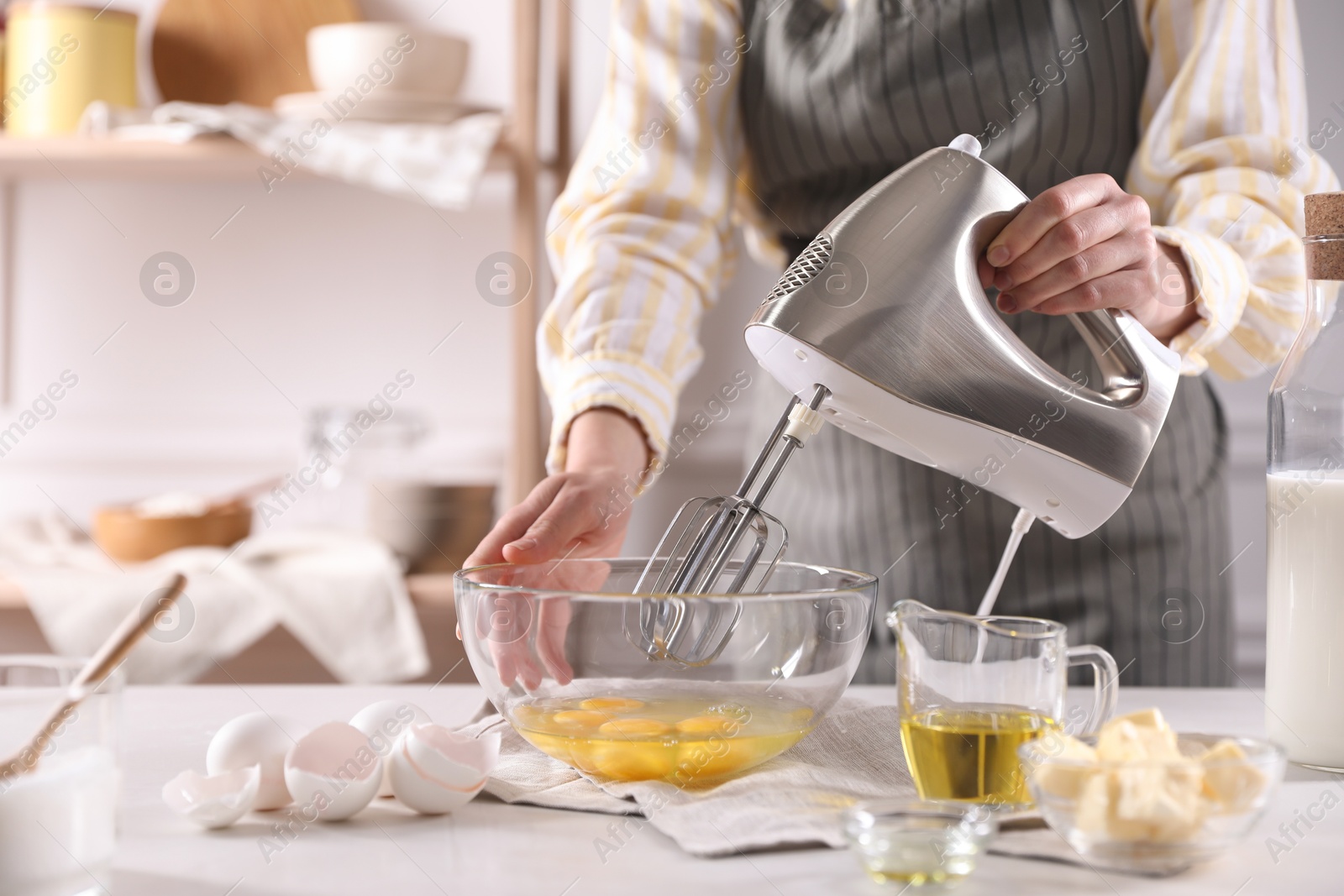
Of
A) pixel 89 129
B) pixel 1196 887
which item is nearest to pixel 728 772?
pixel 1196 887

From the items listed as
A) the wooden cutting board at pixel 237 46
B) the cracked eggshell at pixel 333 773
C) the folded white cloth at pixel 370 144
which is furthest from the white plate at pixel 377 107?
the cracked eggshell at pixel 333 773

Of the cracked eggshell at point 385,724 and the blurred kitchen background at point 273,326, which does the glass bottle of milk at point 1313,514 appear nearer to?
the cracked eggshell at point 385,724

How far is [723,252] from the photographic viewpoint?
37.8 inches

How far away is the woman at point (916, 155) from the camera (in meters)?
0.77

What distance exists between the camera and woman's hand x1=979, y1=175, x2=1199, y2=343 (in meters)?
0.50

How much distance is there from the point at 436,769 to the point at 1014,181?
0.62 metres

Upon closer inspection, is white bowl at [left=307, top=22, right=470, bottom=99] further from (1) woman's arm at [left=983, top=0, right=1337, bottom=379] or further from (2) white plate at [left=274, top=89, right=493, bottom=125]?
(1) woman's arm at [left=983, top=0, right=1337, bottom=379]

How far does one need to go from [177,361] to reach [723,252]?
937mm

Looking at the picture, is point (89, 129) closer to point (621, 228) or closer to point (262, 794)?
point (621, 228)

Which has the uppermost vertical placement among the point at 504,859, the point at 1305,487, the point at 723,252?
the point at 723,252

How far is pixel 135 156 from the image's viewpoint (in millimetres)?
1368

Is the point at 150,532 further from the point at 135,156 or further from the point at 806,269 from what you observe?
the point at 806,269

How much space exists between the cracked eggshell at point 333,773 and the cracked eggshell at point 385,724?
2cm

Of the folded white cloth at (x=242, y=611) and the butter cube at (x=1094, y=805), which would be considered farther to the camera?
the folded white cloth at (x=242, y=611)
